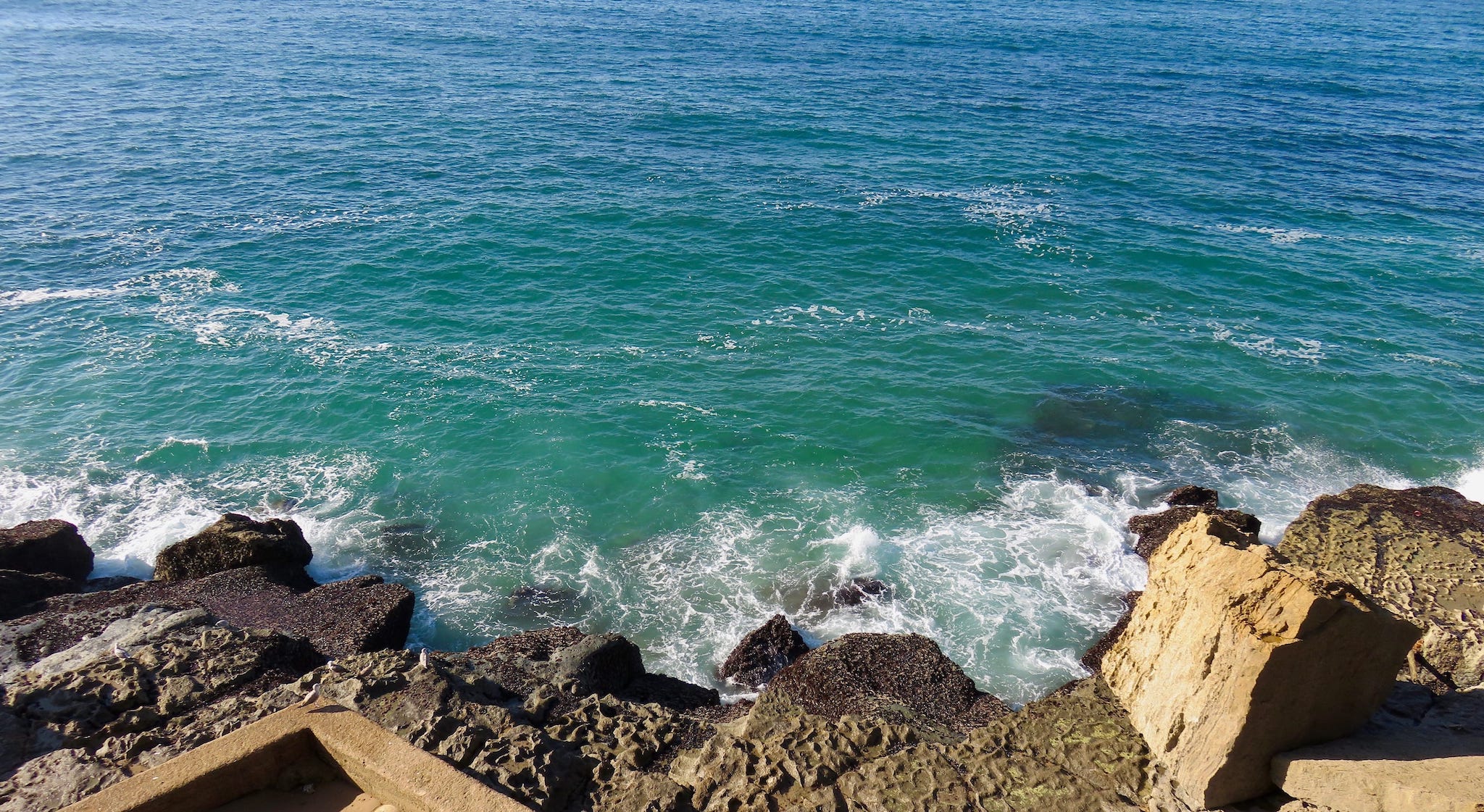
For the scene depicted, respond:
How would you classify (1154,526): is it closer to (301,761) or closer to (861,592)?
(861,592)

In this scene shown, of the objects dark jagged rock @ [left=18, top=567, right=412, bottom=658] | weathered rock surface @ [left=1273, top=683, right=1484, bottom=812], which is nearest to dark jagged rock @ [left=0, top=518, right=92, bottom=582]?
dark jagged rock @ [left=18, top=567, right=412, bottom=658]

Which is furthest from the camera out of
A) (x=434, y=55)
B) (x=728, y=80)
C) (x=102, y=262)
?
(x=434, y=55)

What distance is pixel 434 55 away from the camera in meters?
83.4

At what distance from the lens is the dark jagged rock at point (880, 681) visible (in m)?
19.3

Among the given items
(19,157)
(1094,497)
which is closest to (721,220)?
(1094,497)

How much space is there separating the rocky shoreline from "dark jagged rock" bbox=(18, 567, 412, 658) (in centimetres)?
9

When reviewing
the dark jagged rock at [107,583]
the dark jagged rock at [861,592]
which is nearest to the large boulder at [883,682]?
the dark jagged rock at [861,592]

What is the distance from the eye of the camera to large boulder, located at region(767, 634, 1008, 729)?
A: 19.3 meters

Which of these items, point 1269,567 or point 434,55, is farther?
point 434,55

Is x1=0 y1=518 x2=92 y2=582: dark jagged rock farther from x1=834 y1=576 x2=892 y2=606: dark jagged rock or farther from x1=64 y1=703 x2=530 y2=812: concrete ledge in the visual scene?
x1=834 y1=576 x2=892 y2=606: dark jagged rock

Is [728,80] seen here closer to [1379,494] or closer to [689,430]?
[689,430]

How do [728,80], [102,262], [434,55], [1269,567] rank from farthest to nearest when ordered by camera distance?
[434,55] → [728,80] → [102,262] → [1269,567]

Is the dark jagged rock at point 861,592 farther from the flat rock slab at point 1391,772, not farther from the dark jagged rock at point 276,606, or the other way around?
the flat rock slab at point 1391,772

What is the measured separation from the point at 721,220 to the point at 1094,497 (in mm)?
26775
